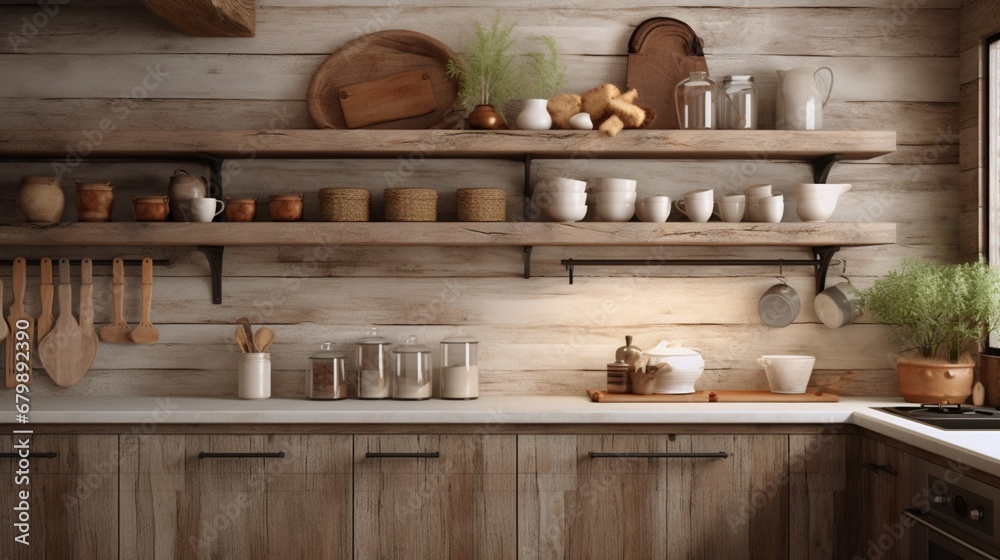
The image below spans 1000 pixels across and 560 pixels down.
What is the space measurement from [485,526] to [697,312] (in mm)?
1142

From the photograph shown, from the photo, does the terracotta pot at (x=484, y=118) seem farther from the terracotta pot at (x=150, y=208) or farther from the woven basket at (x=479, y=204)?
the terracotta pot at (x=150, y=208)

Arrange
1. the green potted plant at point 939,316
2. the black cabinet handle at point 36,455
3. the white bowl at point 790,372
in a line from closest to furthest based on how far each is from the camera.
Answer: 1. the black cabinet handle at point 36,455
2. the green potted plant at point 939,316
3. the white bowl at point 790,372

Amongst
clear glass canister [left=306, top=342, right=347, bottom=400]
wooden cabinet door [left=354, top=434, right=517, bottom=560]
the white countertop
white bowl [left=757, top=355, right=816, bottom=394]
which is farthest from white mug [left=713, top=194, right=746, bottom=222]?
clear glass canister [left=306, top=342, right=347, bottom=400]

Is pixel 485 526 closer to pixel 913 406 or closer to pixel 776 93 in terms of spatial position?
pixel 913 406

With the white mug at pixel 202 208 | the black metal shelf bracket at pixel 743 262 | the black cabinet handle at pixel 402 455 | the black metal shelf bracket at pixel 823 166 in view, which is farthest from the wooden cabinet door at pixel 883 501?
the white mug at pixel 202 208

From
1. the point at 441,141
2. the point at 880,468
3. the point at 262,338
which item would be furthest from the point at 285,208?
the point at 880,468

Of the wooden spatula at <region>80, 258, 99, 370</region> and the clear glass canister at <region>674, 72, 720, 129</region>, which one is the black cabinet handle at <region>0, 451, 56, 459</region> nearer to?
the wooden spatula at <region>80, 258, 99, 370</region>

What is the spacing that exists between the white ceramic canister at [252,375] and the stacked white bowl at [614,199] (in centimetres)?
128

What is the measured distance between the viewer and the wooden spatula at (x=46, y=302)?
3025mm

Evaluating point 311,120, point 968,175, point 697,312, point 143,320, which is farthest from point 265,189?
point 968,175

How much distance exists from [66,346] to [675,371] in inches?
85.9

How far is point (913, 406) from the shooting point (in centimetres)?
281

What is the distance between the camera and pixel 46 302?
9.93 feet

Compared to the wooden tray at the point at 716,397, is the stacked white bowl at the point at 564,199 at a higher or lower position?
higher
